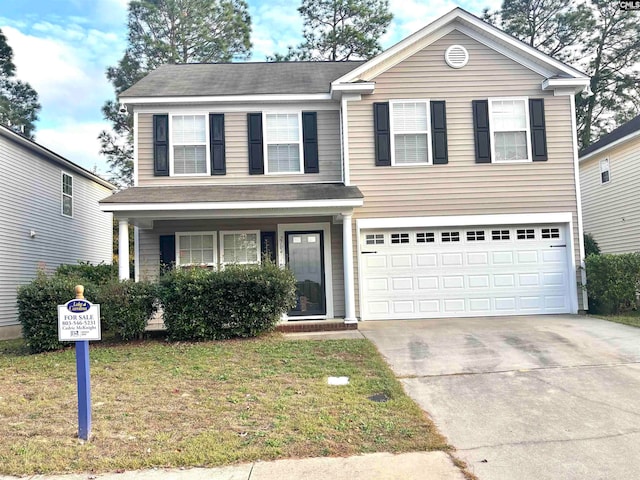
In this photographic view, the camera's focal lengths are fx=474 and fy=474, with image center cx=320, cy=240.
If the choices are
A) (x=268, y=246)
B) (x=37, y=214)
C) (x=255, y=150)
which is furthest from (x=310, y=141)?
(x=37, y=214)

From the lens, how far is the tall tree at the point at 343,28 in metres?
24.9

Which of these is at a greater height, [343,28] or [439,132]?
[343,28]

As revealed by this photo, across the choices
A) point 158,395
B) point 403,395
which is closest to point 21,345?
point 158,395

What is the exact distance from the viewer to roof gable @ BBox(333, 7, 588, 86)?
1075 cm

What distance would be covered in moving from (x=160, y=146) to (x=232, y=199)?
2795 millimetres

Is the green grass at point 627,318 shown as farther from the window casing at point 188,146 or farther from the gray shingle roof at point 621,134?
the window casing at point 188,146

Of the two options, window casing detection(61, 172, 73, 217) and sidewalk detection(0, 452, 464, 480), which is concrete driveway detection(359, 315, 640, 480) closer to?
sidewalk detection(0, 452, 464, 480)

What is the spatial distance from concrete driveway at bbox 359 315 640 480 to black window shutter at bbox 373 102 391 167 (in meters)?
3.75

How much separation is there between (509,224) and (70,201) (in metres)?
12.9

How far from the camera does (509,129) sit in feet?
35.9

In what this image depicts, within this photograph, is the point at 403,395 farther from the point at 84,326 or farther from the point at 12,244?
the point at 12,244

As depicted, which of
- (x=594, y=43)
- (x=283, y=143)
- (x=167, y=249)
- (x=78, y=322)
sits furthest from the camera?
(x=594, y=43)

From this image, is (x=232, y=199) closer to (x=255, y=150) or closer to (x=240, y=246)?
(x=240, y=246)

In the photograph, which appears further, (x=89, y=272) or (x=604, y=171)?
(x=604, y=171)
